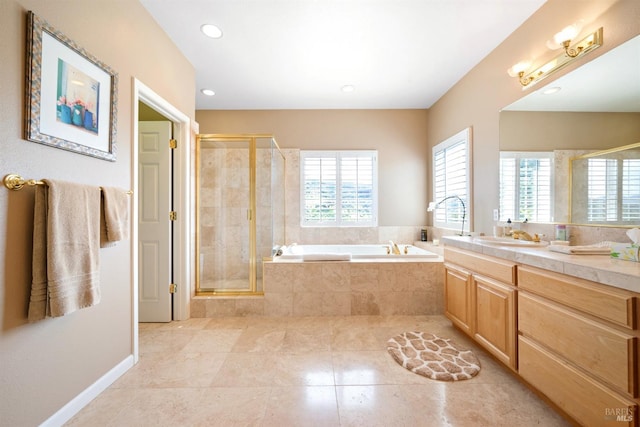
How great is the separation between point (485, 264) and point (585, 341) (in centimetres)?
76

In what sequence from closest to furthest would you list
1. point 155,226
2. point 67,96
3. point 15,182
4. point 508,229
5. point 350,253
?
point 15,182
point 67,96
point 508,229
point 155,226
point 350,253

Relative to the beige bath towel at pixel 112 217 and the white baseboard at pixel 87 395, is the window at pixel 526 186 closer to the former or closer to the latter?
the beige bath towel at pixel 112 217

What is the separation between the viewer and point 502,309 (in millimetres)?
1693

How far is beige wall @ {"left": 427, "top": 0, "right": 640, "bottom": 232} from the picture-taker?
1.57 meters

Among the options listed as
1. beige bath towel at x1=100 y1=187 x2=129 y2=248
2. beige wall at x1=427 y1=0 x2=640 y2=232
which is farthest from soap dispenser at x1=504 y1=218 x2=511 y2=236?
beige bath towel at x1=100 y1=187 x2=129 y2=248

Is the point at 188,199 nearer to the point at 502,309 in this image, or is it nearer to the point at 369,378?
the point at 369,378

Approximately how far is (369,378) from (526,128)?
238 centimetres

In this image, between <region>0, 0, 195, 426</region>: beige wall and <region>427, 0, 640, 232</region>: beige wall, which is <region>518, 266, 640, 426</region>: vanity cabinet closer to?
<region>427, 0, 640, 232</region>: beige wall

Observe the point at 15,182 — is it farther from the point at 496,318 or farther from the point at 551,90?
the point at 551,90

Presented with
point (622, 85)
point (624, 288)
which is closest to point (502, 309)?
point (624, 288)

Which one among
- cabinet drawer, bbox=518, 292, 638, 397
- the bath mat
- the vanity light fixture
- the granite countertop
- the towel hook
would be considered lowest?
the bath mat

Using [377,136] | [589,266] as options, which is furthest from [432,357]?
[377,136]

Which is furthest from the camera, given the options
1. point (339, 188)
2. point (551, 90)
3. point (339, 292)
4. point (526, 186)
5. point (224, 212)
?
point (339, 188)

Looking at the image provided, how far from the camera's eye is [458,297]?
223cm
